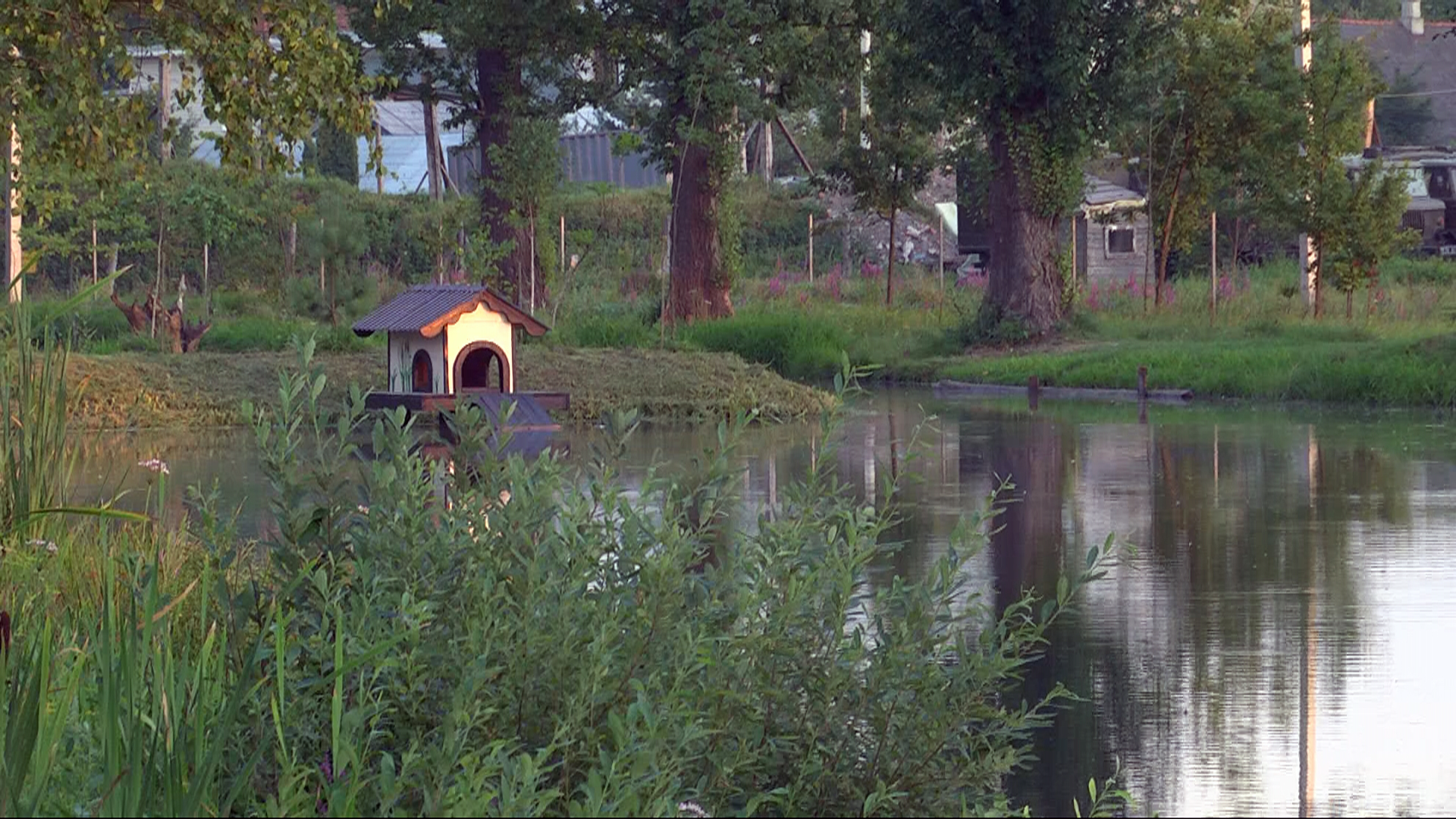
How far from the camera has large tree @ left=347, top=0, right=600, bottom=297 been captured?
118 feet

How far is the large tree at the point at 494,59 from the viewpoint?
3594cm

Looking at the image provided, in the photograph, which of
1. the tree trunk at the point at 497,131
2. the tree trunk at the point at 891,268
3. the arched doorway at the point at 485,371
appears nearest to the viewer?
the arched doorway at the point at 485,371

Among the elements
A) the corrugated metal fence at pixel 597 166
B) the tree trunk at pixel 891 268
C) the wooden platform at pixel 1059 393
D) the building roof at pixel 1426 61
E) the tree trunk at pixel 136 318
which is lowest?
the wooden platform at pixel 1059 393

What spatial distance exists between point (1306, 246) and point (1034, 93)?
200 inches

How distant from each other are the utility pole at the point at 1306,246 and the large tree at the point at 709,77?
7724 mm

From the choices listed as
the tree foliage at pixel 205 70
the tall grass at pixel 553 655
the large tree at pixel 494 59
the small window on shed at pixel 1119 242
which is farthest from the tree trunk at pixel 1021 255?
the tall grass at pixel 553 655

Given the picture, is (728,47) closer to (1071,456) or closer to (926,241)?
(1071,456)

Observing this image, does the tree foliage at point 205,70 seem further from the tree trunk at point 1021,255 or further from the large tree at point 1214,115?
the large tree at point 1214,115

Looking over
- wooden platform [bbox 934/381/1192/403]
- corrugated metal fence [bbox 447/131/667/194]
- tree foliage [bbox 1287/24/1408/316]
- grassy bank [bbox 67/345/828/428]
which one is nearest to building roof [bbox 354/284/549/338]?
grassy bank [bbox 67/345/828/428]

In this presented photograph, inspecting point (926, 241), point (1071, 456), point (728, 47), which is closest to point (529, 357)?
point (1071, 456)

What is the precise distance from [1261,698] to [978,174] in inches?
→ 1238

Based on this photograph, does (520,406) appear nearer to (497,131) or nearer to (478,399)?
(478,399)

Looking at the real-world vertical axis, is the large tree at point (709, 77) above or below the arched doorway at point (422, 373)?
above

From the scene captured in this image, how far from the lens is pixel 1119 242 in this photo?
57.6 m
